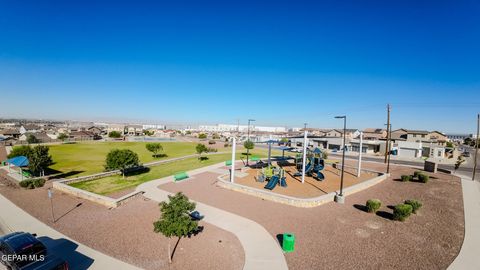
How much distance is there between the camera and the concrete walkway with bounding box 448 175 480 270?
10344 mm

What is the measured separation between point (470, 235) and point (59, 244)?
74.8 ft

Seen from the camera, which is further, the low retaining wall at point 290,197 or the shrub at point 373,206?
the low retaining wall at point 290,197

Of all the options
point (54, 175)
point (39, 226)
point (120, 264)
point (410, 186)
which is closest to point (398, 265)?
point (120, 264)

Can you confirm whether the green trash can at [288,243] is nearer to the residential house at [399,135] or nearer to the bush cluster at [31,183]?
the bush cluster at [31,183]

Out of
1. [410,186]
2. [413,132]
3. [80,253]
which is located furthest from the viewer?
[413,132]

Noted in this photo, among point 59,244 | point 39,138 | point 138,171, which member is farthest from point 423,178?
point 39,138

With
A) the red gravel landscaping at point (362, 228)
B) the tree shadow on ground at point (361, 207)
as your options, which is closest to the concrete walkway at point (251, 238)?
the red gravel landscaping at point (362, 228)

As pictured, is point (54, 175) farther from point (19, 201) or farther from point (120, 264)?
point (120, 264)

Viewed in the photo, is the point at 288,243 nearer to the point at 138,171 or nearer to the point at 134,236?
the point at 134,236

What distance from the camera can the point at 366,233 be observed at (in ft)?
43.4

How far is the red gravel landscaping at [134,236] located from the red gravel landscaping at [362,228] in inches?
124

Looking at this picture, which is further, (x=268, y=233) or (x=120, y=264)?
(x=268, y=233)

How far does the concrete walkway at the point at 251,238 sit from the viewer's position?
10391mm

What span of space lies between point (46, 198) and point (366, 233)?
24314 mm
